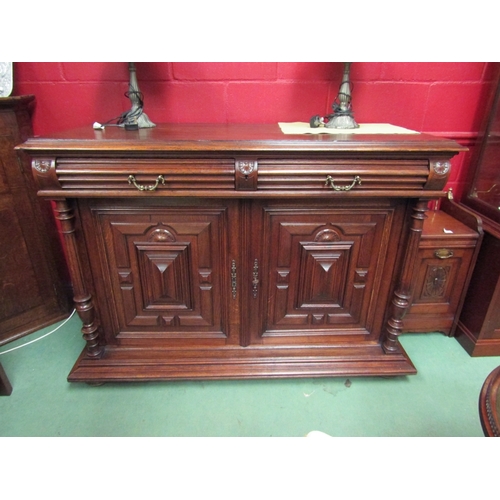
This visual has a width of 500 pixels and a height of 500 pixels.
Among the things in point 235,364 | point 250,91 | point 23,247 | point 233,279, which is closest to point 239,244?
point 233,279

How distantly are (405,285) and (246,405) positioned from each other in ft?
2.89

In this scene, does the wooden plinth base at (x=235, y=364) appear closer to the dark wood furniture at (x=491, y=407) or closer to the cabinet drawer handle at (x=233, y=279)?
the cabinet drawer handle at (x=233, y=279)

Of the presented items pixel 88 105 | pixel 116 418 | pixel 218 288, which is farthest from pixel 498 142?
pixel 116 418

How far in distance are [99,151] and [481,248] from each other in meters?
1.82

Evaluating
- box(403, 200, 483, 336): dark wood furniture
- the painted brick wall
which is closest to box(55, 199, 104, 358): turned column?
the painted brick wall

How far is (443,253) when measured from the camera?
166 centimetres

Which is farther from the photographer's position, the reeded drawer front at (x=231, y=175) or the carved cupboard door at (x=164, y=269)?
the carved cupboard door at (x=164, y=269)

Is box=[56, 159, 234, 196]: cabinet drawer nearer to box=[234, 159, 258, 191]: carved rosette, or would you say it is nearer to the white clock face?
box=[234, 159, 258, 191]: carved rosette

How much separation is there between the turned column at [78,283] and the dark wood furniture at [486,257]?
1.90m

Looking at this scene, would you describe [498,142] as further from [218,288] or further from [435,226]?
[218,288]

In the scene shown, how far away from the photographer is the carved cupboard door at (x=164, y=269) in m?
1.29

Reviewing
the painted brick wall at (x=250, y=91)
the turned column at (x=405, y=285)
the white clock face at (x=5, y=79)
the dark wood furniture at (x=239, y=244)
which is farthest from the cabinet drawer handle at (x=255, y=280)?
the white clock face at (x=5, y=79)

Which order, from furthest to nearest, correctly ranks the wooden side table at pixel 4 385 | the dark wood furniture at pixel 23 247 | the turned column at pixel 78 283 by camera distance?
1. the dark wood furniture at pixel 23 247
2. the wooden side table at pixel 4 385
3. the turned column at pixel 78 283

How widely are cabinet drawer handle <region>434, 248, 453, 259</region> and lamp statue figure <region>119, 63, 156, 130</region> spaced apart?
5.01 feet
